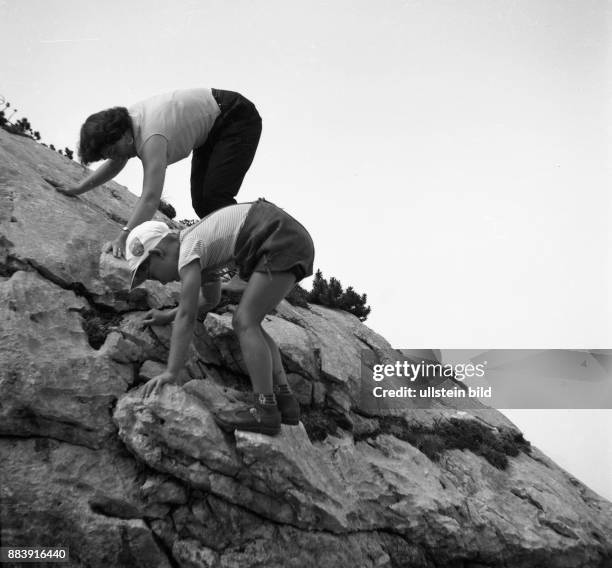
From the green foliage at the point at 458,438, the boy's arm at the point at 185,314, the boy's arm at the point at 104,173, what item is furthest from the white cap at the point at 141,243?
the green foliage at the point at 458,438

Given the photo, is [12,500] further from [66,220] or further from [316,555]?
[66,220]

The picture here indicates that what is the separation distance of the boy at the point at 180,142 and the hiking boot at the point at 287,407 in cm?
275

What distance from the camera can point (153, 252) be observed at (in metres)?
5.77

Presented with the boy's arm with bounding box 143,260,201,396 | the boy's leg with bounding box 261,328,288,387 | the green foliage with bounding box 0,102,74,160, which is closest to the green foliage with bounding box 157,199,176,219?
the green foliage with bounding box 0,102,74,160

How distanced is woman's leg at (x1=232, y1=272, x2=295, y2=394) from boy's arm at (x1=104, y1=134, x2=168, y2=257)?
176 cm

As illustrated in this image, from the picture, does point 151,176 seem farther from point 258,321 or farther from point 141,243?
point 258,321

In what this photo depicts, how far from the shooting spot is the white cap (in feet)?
18.9

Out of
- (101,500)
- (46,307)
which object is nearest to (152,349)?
(46,307)

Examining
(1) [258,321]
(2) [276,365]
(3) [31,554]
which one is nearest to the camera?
(3) [31,554]

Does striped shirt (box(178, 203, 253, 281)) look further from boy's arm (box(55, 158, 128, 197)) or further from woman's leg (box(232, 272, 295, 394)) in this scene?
boy's arm (box(55, 158, 128, 197))

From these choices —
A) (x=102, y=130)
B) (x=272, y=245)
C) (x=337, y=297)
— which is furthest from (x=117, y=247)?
(x=337, y=297)

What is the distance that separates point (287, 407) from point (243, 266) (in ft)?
6.02

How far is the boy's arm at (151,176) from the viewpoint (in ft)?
21.1

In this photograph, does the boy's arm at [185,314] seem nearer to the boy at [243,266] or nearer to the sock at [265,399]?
the boy at [243,266]
